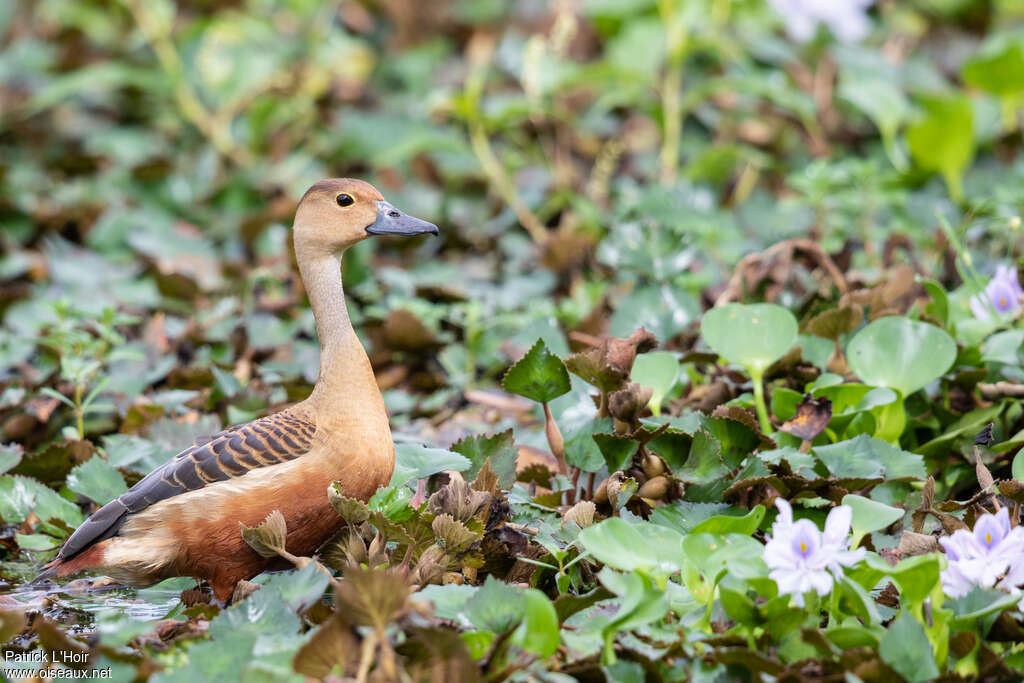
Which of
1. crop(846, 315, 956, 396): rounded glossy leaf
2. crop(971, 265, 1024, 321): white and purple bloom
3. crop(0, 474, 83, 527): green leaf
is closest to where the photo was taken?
crop(846, 315, 956, 396): rounded glossy leaf

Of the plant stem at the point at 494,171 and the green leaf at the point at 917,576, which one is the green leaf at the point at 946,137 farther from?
the green leaf at the point at 917,576

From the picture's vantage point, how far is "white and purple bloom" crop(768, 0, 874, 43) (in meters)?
6.62

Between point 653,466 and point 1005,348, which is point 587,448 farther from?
point 1005,348

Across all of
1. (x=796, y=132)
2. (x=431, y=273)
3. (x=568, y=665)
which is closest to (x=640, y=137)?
(x=796, y=132)

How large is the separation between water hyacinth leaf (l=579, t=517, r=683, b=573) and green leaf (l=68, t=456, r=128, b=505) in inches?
55.8

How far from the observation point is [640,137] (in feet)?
22.2

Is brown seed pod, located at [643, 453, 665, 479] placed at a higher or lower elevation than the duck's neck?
lower

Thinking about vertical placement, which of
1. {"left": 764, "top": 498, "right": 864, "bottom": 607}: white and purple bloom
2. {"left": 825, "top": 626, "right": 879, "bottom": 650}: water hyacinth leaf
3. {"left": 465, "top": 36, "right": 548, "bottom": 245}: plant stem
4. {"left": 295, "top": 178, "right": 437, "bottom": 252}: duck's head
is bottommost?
{"left": 465, "top": 36, "right": 548, "bottom": 245}: plant stem

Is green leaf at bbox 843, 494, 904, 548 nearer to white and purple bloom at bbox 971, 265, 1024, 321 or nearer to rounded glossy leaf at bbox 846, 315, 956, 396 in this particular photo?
rounded glossy leaf at bbox 846, 315, 956, 396

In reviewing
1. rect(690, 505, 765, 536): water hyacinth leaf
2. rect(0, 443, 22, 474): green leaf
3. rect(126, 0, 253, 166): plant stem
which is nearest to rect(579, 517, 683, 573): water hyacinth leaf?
rect(690, 505, 765, 536): water hyacinth leaf

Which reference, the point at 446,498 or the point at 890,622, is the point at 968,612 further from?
the point at 446,498

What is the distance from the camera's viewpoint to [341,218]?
308 centimetres

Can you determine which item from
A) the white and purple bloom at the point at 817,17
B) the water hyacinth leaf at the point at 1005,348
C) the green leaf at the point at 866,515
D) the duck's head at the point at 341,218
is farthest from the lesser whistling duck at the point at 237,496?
the white and purple bloom at the point at 817,17

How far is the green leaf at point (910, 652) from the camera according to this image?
2.12m
